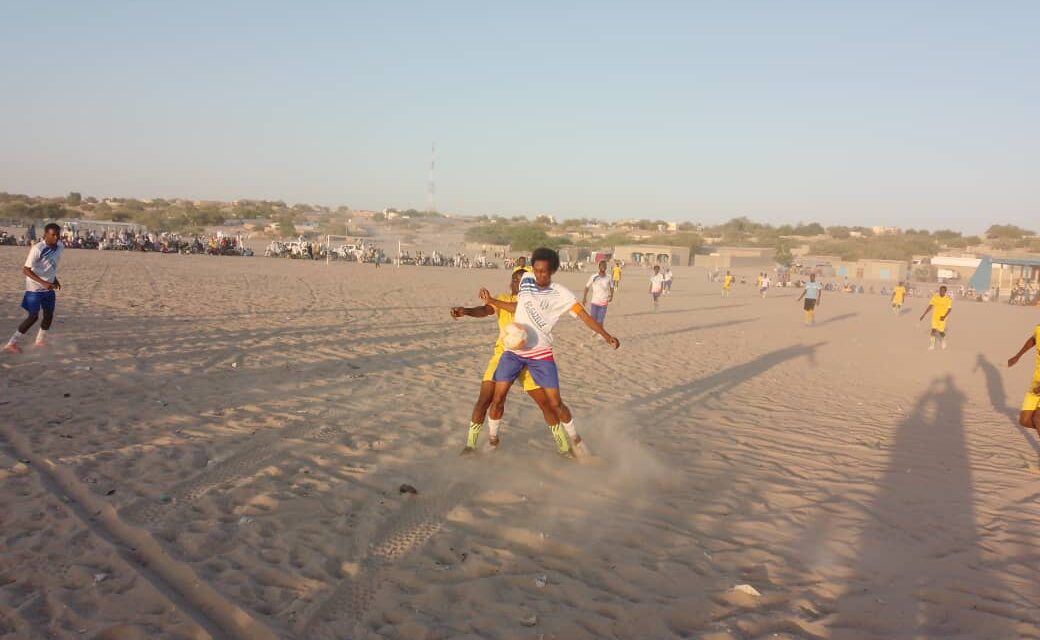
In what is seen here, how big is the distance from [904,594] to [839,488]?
2.02 metres

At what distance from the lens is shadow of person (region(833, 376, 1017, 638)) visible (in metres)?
3.57

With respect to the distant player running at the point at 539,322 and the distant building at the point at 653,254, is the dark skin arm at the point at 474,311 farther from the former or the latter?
the distant building at the point at 653,254

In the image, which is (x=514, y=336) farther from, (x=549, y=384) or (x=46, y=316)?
(x=46, y=316)

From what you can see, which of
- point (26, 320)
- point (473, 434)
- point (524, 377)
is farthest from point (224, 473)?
point (26, 320)

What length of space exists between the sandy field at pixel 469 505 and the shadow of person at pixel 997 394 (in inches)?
4.2

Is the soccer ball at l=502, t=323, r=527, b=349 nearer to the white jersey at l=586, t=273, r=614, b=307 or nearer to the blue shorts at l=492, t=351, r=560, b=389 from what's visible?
the blue shorts at l=492, t=351, r=560, b=389

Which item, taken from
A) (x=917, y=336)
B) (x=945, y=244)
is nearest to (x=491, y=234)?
(x=945, y=244)

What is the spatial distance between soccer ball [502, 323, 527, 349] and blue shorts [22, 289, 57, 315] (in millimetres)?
7046

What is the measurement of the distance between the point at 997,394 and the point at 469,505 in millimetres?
10871

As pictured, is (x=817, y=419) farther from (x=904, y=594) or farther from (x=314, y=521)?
(x=314, y=521)

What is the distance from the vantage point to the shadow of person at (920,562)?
3.57m

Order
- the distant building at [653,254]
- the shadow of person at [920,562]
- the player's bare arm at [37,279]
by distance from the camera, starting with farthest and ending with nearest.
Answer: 1. the distant building at [653,254]
2. the player's bare arm at [37,279]
3. the shadow of person at [920,562]

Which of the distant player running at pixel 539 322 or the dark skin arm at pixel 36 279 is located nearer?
the distant player running at pixel 539 322

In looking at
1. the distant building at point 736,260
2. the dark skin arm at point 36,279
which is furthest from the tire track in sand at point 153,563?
the distant building at point 736,260
